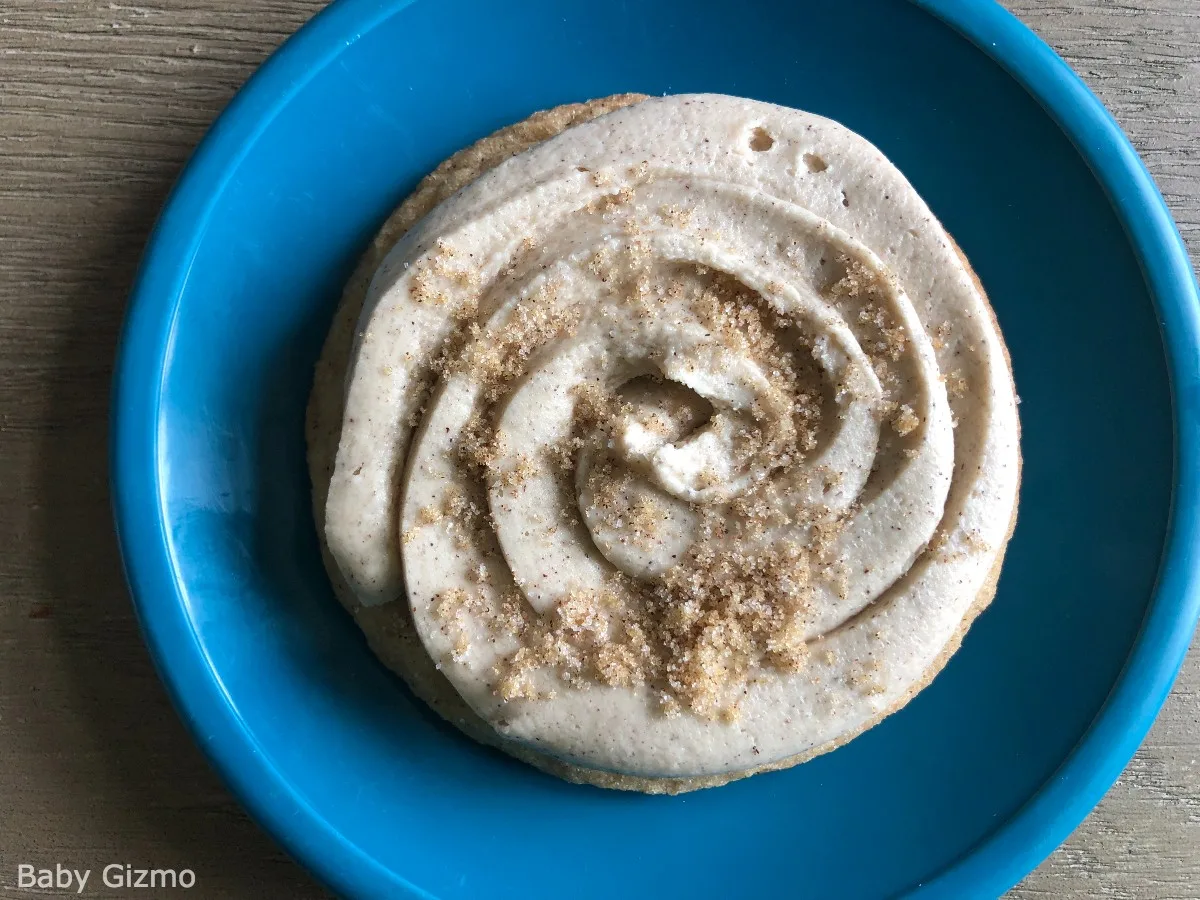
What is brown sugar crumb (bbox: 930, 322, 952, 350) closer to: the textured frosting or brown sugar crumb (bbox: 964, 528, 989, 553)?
the textured frosting

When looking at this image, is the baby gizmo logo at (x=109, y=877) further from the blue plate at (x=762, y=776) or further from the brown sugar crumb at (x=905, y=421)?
the brown sugar crumb at (x=905, y=421)

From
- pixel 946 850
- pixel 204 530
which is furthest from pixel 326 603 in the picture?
pixel 946 850

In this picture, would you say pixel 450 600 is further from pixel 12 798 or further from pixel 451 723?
pixel 12 798

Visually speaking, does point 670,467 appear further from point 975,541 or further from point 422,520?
point 975,541

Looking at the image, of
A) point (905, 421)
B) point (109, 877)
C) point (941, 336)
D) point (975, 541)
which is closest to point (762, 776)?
point (975, 541)

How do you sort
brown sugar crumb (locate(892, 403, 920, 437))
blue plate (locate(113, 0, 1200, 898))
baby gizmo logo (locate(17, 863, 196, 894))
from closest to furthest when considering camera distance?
brown sugar crumb (locate(892, 403, 920, 437)) → blue plate (locate(113, 0, 1200, 898)) → baby gizmo logo (locate(17, 863, 196, 894))

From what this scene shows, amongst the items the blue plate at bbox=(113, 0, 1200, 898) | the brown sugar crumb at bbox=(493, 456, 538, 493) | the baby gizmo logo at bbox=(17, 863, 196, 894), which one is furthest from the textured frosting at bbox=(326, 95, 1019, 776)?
the baby gizmo logo at bbox=(17, 863, 196, 894)
